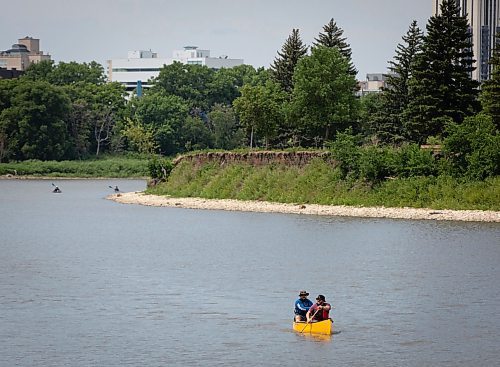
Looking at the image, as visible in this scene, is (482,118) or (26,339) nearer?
(26,339)

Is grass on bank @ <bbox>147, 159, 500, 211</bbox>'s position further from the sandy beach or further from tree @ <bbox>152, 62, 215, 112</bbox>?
tree @ <bbox>152, 62, 215, 112</bbox>

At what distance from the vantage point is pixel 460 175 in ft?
235

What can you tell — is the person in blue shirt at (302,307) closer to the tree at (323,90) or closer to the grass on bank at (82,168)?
the tree at (323,90)

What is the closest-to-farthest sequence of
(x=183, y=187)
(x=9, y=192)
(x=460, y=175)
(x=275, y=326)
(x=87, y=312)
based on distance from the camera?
(x=275, y=326) → (x=87, y=312) → (x=460, y=175) → (x=183, y=187) → (x=9, y=192)

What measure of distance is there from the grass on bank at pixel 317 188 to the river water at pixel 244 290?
4160 millimetres

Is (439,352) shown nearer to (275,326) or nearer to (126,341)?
(275,326)

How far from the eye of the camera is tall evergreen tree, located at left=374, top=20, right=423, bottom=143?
87.8 metres

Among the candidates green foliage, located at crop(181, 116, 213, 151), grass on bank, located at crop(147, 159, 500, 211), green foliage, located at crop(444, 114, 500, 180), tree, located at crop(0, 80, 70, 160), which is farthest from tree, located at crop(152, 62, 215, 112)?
green foliage, located at crop(444, 114, 500, 180)

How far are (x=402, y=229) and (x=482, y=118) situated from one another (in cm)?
1252

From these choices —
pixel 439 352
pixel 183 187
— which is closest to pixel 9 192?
pixel 183 187

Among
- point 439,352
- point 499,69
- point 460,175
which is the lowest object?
point 439,352

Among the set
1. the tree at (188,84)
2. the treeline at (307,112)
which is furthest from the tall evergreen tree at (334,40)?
the tree at (188,84)

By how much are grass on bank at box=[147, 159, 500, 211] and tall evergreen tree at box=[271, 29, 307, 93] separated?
12.7m

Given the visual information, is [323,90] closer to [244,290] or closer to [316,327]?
[244,290]
